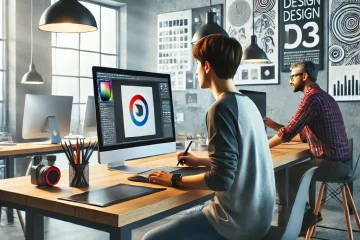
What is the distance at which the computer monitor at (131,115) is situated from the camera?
193 cm

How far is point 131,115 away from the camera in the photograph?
209 centimetres

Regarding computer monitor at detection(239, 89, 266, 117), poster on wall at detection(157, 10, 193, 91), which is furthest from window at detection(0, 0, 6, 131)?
computer monitor at detection(239, 89, 266, 117)

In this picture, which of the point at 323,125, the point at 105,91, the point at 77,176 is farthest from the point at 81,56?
the point at 77,176

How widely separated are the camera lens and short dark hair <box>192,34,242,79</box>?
76cm

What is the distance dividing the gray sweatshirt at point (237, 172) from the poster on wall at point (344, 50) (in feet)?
11.2

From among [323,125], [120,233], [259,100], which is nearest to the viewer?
[120,233]

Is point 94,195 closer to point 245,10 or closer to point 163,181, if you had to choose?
point 163,181

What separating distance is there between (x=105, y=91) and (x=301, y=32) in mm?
3704

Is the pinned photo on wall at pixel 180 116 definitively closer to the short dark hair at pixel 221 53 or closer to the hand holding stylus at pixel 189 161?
the hand holding stylus at pixel 189 161

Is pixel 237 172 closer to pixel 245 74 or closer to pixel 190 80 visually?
pixel 245 74

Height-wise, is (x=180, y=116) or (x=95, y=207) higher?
(x=180, y=116)

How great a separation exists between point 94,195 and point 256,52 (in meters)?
3.26

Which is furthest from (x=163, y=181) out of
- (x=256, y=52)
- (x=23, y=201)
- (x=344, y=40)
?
(x=344, y=40)

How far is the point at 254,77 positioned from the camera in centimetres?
541
